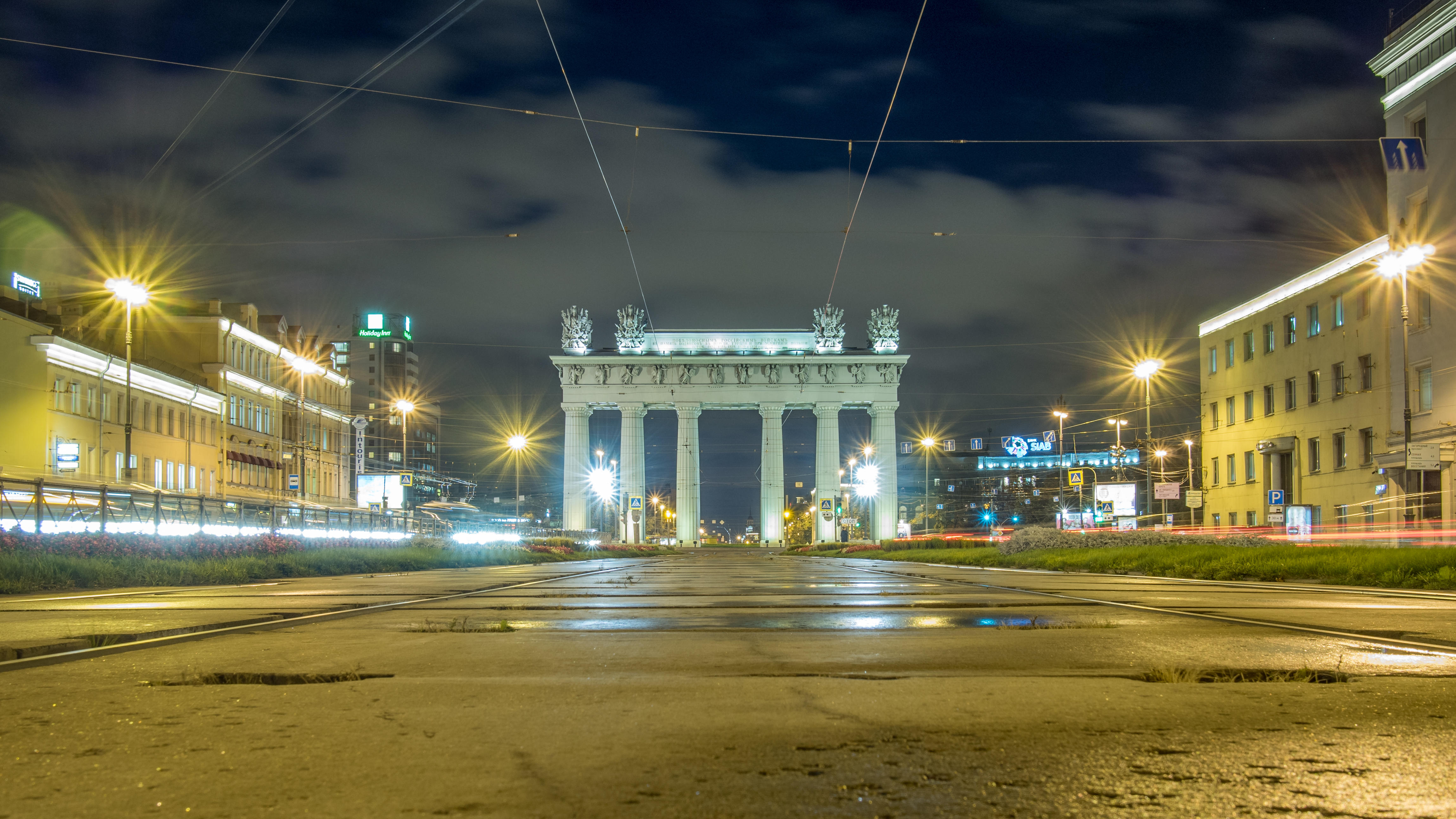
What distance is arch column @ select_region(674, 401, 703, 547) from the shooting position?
98188mm

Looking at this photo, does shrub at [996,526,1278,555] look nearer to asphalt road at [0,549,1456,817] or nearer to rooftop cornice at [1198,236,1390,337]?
rooftop cornice at [1198,236,1390,337]

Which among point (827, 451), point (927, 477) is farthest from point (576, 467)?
point (927, 477)

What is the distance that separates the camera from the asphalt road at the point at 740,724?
310cm

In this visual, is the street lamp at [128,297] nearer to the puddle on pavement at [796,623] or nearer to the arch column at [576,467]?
the puddle on pavement at [796,623]

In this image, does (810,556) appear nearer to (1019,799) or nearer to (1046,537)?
(1046,537)

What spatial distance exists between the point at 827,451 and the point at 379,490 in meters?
44.8

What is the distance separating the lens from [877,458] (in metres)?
96.1

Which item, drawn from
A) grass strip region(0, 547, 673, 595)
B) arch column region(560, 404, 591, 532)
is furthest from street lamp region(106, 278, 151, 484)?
arch column region(560, 404, 591, 532)

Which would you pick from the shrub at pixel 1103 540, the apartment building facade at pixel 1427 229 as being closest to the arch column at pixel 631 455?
the shrub at pixel 1103 540

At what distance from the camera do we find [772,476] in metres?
98.8

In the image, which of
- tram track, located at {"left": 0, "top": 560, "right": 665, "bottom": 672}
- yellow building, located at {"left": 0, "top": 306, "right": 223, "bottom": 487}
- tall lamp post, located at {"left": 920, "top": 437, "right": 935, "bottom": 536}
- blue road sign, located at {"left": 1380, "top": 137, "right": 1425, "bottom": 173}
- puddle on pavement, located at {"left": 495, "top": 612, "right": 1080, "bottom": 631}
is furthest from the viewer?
tall lamp post, located at {"left": 920, "top": 437, "right": 935, "bottom": 536}

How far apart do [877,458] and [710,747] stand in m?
93.3

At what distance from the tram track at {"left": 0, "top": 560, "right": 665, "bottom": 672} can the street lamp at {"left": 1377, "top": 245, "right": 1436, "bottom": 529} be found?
2559cm

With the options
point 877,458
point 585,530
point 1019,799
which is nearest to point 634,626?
point 1019,799
